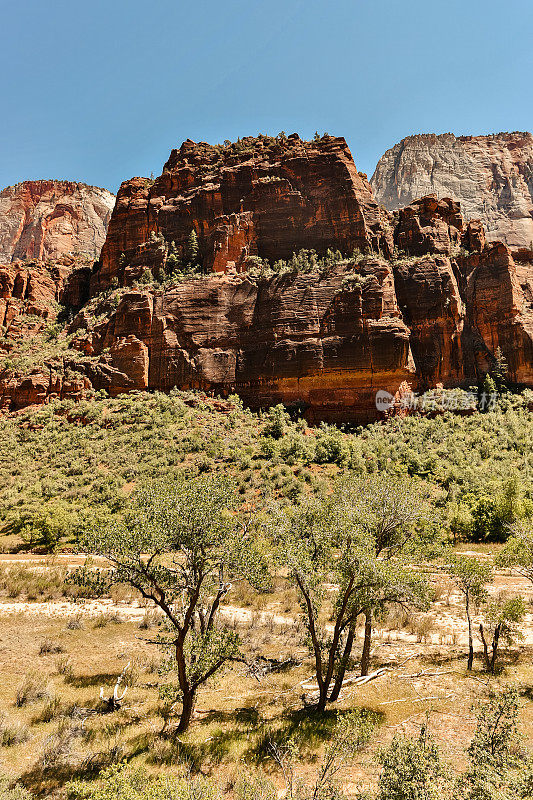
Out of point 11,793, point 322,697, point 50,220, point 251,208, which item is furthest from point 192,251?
point 50,220

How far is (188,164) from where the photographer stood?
201ft

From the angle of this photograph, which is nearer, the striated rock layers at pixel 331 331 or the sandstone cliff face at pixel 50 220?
the striated rock layers at pixel 331 331

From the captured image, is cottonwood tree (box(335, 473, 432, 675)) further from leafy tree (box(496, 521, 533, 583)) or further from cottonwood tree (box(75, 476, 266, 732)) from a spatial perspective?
cottonwood tree (box(75, 476, 266, 732))

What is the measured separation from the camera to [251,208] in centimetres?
5572

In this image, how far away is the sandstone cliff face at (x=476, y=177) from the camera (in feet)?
310

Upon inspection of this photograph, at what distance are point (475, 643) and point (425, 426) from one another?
30.0 m

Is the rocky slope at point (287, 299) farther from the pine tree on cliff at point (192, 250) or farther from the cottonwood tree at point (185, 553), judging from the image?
the cottonwood tree at point (185, 553)

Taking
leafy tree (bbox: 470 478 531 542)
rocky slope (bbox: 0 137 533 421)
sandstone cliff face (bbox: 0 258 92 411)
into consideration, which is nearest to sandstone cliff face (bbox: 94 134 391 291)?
rocky slope (bbox: 0 137 533 421)

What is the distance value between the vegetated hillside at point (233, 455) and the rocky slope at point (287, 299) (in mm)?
3532

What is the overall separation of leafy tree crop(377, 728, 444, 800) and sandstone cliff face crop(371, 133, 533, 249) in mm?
104326

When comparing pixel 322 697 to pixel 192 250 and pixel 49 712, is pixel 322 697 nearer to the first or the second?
pixel 49 712

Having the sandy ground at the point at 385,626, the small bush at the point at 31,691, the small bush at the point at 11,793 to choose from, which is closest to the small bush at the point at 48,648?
the small bush at the point at 31,691

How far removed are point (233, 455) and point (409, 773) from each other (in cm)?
3423

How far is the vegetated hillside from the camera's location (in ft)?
94.1
